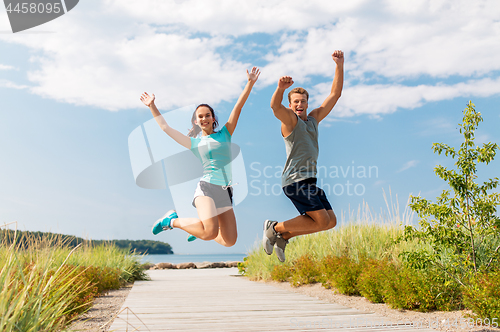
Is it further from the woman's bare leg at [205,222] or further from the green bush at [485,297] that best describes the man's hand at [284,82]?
the green bush at [485,297]

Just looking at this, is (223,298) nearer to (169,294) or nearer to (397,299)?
(169,294)

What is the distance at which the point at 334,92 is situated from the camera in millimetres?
4379

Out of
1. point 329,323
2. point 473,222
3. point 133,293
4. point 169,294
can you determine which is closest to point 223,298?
point 169,294

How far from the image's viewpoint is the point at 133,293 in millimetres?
8484

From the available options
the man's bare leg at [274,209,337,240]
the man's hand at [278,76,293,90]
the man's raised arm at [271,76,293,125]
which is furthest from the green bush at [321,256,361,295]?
the man's hand at [278,76,293,90]

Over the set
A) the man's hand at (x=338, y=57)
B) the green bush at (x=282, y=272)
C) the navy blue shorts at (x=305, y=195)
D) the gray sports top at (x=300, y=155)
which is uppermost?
the man's hand at (x=338, y=57)

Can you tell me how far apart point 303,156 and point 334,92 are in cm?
98

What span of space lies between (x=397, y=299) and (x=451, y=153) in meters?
2.53

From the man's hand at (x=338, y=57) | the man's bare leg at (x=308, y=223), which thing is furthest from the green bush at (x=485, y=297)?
the man's hand at (x=338, y=57)

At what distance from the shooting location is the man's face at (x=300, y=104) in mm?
4133

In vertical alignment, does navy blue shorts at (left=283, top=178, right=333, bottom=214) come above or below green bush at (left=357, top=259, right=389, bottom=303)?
above

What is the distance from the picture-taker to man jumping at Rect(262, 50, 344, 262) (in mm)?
3863

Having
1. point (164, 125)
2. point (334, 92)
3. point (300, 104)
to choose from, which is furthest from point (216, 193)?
point (334, 92)

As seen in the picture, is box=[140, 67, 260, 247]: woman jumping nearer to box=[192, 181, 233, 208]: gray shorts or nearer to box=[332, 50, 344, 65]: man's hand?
box=[192, 181, 233, 208]: gray shorts
